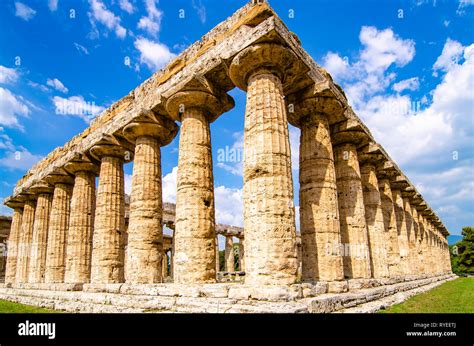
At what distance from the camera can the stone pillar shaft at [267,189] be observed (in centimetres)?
912

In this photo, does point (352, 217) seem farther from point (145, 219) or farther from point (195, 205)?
point (145, 219)

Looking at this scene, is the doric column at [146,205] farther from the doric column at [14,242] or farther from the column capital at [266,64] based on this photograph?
the doric column at [14,242]

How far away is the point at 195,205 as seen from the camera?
12.1 m

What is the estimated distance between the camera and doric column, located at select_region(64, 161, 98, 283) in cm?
1761

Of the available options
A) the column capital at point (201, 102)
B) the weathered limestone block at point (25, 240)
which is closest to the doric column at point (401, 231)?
the column capital at point (201, 102)

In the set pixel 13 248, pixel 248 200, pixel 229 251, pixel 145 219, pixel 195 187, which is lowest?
pixel 229 251

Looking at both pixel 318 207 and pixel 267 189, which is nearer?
pixel 267 189

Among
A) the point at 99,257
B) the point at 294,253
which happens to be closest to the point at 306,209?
the point at 294,253

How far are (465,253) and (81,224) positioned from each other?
58.9m

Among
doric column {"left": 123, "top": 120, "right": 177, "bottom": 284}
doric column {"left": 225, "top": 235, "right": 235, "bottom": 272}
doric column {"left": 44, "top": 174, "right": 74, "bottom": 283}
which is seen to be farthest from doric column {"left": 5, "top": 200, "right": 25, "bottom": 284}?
doric column {"left": 225, "top": 235, "right": 235, "bottom": 272}

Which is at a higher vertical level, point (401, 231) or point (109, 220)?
point (109, 220)

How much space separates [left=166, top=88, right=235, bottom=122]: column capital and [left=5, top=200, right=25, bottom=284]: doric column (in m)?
18.9

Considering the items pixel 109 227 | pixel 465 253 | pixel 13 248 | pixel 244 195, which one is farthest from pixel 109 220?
pixel 465 253
